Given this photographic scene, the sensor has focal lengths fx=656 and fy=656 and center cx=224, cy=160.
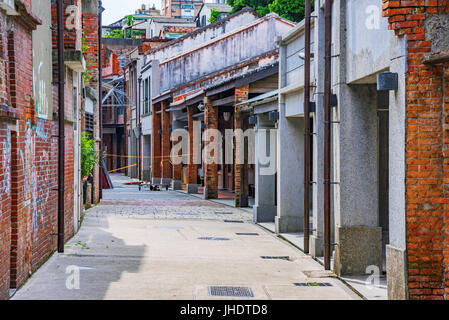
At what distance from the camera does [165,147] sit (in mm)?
32969

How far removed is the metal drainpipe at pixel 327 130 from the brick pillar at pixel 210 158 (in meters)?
13.7

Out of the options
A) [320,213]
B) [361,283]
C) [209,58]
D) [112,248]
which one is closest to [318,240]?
[320,213]

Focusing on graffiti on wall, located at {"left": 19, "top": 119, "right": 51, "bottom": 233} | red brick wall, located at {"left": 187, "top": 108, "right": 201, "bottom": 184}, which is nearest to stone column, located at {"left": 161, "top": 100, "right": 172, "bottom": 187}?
red brick wall, located at {"left": 187, "top": 108, "right": 201, "bottom": 184}

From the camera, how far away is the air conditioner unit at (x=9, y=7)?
272 inches

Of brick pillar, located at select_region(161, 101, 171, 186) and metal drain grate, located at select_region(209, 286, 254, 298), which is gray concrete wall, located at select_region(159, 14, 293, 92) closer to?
brick pillar, located at select_region(161, 101, 171, 186)

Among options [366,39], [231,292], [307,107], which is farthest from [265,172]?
[231,292]

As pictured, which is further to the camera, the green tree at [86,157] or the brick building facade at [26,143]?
the green tree at [86,157]

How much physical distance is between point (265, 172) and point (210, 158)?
754cm

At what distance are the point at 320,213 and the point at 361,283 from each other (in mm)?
2562

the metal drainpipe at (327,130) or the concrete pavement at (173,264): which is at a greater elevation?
the metal drainpipe at (327,130)

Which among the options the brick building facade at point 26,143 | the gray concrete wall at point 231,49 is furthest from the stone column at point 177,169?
the brick building facade at point 26,143

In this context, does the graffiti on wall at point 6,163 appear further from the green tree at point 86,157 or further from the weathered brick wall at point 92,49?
the weathered brick wall at point 92,49
